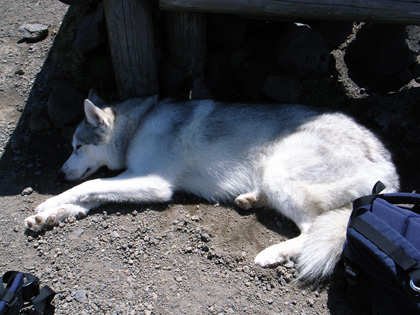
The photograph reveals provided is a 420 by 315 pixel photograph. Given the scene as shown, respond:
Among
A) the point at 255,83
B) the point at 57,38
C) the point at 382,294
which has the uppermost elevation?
the point at 57,38

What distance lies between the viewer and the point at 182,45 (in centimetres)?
505

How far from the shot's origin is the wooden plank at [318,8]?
4.15 m

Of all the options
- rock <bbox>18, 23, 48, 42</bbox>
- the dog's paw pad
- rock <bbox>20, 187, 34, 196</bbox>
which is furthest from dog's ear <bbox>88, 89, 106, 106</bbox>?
rock <bbox>18, 23, 48, 42</bbox>

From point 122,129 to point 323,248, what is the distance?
116 inches

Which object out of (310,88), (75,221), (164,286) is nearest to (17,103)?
(75,221)

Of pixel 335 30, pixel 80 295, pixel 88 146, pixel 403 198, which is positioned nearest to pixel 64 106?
pixel 88 146

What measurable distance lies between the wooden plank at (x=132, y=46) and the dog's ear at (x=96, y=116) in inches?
27.2

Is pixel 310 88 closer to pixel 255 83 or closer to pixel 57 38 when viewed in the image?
pixel 255 83

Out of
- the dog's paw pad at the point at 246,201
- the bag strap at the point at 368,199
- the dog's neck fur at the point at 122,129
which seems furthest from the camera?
the dog's neck fur at the point at 122,129

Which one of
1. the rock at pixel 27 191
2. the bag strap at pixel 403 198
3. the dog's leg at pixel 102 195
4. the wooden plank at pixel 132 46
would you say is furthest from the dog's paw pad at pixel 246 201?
the rock at pixel 27 191

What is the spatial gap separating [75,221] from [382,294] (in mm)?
3220

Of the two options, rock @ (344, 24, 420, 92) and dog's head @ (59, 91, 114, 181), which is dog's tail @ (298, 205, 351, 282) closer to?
dog's head @ (59, 91, 114, 181)

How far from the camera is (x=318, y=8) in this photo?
4207 millimetres

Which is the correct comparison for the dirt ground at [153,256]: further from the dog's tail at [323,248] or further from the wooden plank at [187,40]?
the wooden plank at [187,40]
